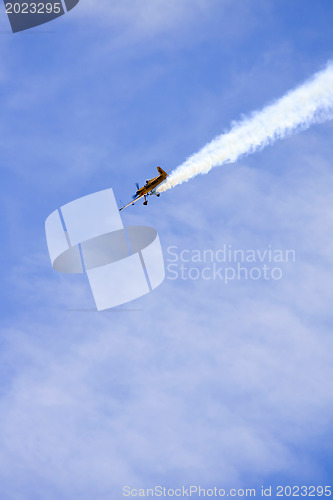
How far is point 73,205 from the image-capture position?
56.0m

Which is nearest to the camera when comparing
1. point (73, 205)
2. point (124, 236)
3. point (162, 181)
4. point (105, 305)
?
point (73, 205)

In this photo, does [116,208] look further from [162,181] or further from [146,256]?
[162,181]

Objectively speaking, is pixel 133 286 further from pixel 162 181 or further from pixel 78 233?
pixel 162 181

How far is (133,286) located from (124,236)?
6619 millimetres

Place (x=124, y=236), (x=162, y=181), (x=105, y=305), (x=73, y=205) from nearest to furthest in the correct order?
1. (x=73, y=205)
2. (x=105, y=305)
3. (x=124, y=236)
4. (x=162, y=181)

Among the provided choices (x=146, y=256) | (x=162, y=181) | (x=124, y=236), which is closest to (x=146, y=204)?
(x=162, y=181)

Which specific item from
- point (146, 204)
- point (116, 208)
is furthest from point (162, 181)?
point (116, 208)

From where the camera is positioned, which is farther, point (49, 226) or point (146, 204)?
point (146, 204)

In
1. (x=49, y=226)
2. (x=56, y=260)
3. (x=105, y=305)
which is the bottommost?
(x=105, y=305)

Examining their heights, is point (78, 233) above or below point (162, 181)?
above

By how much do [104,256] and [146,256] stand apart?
22.2ft

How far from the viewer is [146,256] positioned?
196 ft

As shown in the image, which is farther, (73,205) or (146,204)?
(146,204)

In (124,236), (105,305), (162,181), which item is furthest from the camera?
(162,181)
